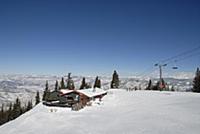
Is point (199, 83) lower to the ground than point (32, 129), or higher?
higher

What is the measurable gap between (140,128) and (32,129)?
977cm

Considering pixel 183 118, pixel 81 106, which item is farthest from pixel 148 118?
pixel 81 106

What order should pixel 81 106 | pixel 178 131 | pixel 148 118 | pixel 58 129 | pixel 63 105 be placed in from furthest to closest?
pixel 63 105, pixel 81 106, pixel 148 118, pixel 58 129, pixel 178 131

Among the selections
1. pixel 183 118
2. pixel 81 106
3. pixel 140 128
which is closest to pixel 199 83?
pixel 81 106

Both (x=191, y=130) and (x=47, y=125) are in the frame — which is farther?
(x=47, y=125)

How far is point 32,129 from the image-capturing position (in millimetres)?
22625

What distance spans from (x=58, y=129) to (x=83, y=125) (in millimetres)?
2395

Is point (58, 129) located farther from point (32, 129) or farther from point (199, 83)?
point (199, 83)

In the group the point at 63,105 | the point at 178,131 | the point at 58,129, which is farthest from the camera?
the point at 63,105

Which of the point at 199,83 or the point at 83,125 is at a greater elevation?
the point at 199,83

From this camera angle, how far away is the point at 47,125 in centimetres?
2408

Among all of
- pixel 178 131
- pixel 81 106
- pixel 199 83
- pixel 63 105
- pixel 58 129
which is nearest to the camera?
pixel 178 131

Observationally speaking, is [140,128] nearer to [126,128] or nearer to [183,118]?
[126,128]

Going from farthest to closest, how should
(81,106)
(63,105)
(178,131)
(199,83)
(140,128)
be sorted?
(199,83) → (63,105) → (81,106) → (140,128) → (178,131)
